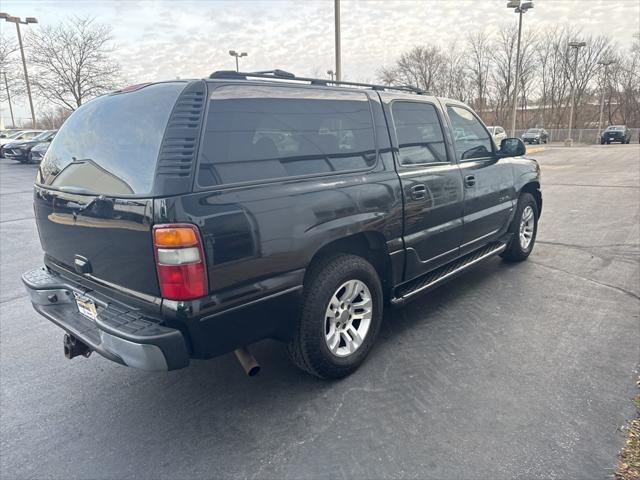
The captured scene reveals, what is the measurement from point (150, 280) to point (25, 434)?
1352 mm

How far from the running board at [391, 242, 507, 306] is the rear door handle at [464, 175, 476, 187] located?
0.75 metres

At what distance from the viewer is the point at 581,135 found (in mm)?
46375

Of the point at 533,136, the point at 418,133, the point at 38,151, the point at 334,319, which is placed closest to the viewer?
the point at 334,319

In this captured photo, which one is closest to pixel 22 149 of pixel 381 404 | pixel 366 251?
pixel 366 251

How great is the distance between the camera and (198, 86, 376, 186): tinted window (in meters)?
2.34

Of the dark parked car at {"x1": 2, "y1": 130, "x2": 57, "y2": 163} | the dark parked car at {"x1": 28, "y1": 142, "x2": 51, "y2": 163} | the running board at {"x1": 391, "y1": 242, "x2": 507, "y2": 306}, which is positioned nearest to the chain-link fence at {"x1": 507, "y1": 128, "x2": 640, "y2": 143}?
the dark parked car at {"x1": 28, "y1": 142, "x2": 51, "y2": 163}

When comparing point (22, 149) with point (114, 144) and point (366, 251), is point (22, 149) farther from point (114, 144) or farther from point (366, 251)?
point (366, 251)

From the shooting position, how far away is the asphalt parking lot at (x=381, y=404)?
7.53ft

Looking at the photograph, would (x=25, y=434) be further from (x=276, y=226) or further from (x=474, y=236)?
(x=474, y=236)

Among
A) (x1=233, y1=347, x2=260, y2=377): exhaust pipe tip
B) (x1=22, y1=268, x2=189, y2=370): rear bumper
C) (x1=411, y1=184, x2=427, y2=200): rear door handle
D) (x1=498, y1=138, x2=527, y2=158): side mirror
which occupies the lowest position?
→ (x1=233, y1=347, x2=260, y2=377): exhaust pipe tip

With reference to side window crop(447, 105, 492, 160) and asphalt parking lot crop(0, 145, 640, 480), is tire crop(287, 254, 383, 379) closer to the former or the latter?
asphalt parking lot crop(0, 145, 640, 480)

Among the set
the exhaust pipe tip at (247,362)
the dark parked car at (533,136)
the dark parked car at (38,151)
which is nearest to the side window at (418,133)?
the exhaust pipe tip at (247,362)

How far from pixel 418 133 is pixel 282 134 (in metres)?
1.54

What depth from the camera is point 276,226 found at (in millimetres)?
2457
